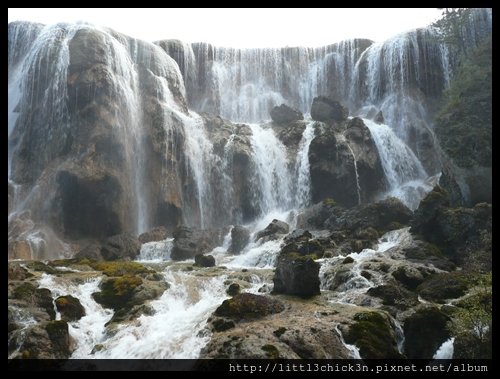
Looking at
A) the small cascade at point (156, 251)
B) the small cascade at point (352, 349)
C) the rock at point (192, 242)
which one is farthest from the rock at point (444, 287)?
the small cascade at point (156, 251)

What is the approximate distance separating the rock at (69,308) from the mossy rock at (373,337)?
13519mm

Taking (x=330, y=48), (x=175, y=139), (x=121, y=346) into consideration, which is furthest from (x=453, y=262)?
(x=330, y=48)

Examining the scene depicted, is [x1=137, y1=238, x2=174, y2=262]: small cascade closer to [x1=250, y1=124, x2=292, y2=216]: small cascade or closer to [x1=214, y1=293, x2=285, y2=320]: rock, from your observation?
[x1=250, y1=124, x2=292, y2=216]: small cascade

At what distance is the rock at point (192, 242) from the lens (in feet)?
137

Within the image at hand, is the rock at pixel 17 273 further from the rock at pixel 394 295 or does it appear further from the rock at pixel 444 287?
the rock at pixel 444 287

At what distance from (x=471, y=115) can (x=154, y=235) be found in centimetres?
2977

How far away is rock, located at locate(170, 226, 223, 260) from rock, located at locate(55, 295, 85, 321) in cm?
1726

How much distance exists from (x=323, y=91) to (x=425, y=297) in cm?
5390

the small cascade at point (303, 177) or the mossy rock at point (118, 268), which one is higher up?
the small cascade at point (303, 177)

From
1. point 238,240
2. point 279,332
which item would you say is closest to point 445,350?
point 279,332

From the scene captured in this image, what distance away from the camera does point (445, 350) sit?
65.0 feet

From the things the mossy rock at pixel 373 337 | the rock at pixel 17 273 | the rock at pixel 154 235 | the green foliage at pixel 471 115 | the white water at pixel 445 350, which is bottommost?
the white water at pixel 445 350

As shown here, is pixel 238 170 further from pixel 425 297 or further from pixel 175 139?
pixel 425 297

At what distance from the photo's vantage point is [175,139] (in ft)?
175
